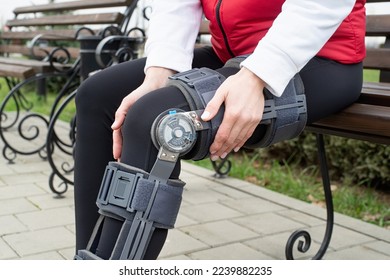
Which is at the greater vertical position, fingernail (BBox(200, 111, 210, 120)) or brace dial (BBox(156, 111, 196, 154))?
fingernail (BBox(200, 111, 210, 120))

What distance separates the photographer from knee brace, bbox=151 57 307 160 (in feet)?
3.84

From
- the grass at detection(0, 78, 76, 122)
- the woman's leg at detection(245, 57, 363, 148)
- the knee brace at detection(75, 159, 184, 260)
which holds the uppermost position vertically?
the woman's leg at detection(245, 57, 363, 148)

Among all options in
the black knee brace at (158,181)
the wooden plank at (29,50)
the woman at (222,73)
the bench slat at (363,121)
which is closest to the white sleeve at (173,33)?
the woman at (222,73)

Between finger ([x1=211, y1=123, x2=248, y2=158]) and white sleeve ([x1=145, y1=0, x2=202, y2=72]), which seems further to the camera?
white sleeve ([x1=145, y1=0, x2=202, y2=72])

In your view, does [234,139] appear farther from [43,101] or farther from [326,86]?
Answer: [43,101]

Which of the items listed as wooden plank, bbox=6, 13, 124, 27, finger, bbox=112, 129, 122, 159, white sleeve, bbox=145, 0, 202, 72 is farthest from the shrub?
finger, bbox=112, 129, 122, 159

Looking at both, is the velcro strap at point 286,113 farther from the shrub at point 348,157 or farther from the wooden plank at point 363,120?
the shrub at point 348,157

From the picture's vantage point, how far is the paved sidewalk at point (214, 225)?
2230 mm

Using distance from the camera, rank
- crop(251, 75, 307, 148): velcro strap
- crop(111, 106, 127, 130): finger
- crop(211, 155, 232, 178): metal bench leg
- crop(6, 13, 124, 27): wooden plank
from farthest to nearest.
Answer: crop(6, 13, 124, 27): wooden plank < crop(211, 155, 232, 178): metal bench leg < crop(111, 106, 127, 130): finger < crop(251, 75, 307, 148): velcro strap

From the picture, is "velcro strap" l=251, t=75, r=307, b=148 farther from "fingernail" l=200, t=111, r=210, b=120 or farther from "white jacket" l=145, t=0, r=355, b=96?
"fingernail" l=200, t=111, r=210, b=120

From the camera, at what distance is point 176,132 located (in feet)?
3.82

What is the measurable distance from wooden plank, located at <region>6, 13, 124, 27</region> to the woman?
1852mm
